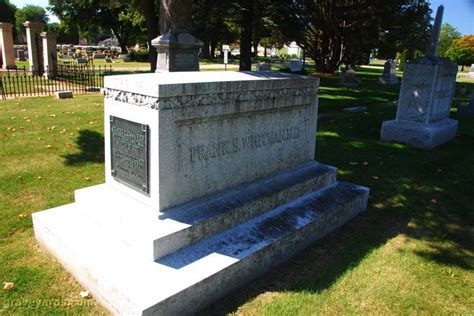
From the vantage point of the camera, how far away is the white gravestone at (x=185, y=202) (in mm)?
3496

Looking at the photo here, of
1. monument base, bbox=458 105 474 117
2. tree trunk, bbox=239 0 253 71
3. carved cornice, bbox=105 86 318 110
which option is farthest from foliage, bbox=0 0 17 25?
carved cornice, bbox=105 86 318 110

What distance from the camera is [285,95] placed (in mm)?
4816

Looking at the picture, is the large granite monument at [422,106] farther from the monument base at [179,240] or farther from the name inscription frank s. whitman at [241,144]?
the monument base at [179,240]

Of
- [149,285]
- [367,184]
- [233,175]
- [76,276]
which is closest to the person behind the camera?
[149,285]

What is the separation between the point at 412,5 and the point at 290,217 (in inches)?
1153

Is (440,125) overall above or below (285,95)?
below

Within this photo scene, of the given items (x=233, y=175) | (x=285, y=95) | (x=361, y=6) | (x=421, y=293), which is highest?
(x=361, y=6)

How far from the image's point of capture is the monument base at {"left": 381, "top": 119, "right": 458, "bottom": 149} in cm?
938

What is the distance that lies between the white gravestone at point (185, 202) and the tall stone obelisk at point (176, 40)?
21.6 feet

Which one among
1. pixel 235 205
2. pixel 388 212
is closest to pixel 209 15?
pixel 388 212

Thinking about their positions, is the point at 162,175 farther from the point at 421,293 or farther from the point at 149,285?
the point at 421,293

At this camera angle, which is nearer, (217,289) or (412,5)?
(217,289)

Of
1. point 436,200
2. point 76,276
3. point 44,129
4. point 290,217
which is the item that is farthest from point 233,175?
point 44,129

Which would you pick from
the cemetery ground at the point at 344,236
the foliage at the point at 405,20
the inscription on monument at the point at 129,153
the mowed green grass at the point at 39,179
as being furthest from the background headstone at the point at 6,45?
the foliage at the point at 405,20
